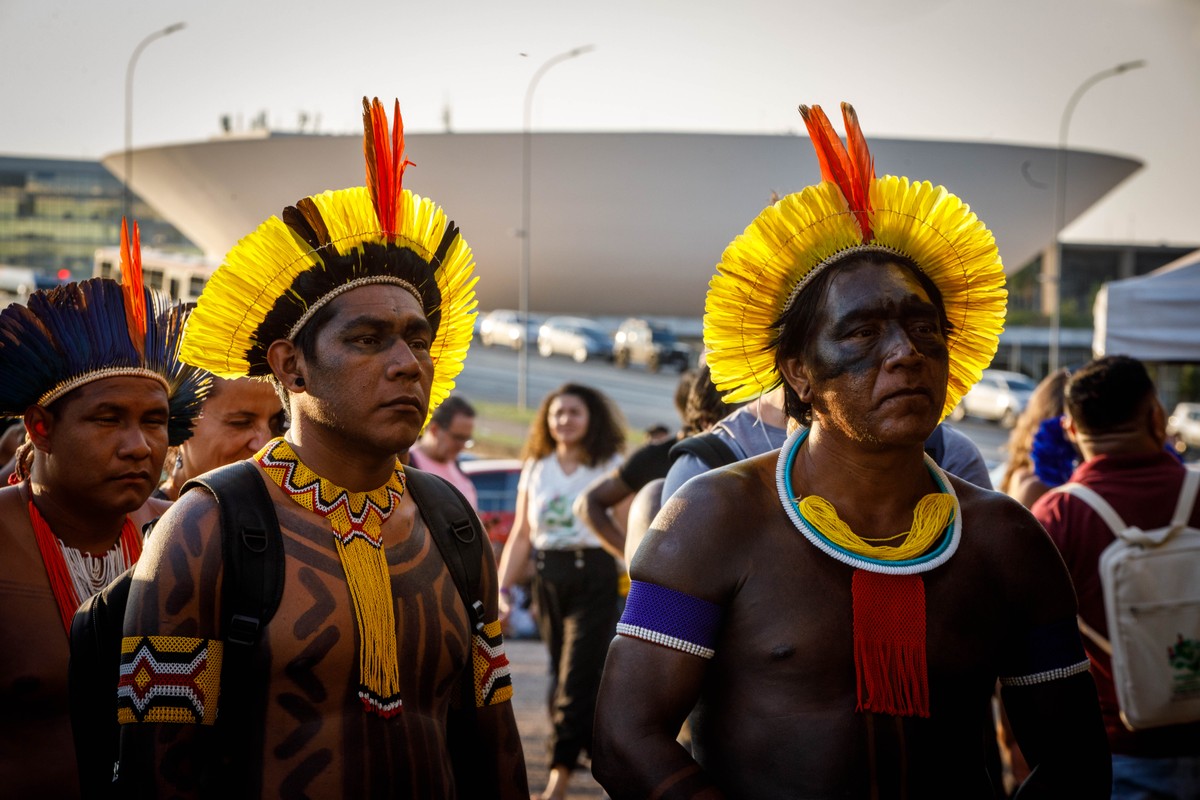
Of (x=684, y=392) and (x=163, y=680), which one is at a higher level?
(x=684, y=392)

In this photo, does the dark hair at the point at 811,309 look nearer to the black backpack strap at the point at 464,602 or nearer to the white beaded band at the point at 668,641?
the white beaded band at the point at 668,641

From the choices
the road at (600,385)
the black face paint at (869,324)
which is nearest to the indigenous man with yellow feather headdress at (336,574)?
the black face paint at (869,324)

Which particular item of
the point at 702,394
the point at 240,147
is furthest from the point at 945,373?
the point at 240,147

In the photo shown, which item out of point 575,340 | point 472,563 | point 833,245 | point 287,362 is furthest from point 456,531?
point 575,340

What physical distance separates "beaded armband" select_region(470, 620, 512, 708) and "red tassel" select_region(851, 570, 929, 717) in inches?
34.4

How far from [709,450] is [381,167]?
137cm

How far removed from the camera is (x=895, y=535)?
9.27 ft

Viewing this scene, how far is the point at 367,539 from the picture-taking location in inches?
114

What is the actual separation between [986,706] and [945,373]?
727 mm

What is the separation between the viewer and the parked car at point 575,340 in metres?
44.9

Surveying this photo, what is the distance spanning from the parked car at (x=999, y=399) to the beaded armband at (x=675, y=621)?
33.9m

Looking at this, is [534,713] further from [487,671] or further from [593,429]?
[487,671]

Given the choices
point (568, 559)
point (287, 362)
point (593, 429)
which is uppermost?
point (287, 362)

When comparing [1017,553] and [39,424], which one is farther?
[39,424]
